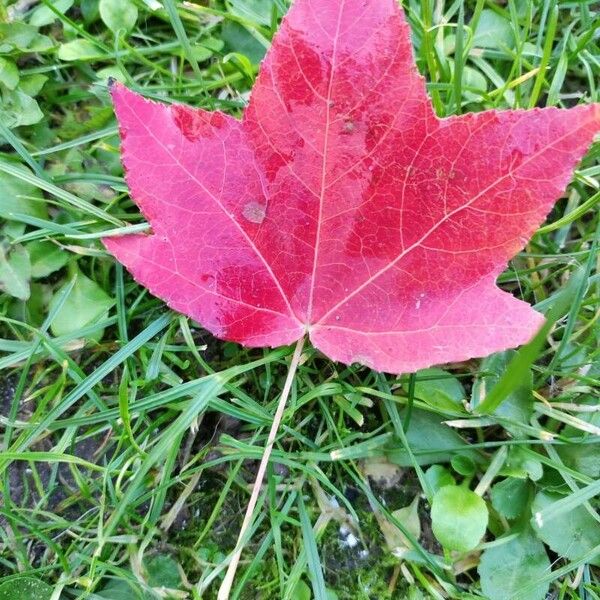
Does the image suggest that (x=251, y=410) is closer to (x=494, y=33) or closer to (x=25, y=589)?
(x=25, y=589)

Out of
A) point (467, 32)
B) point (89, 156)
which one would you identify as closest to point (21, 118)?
point (89, 156)

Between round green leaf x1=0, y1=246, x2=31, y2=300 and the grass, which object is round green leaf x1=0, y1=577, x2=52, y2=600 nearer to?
the grass

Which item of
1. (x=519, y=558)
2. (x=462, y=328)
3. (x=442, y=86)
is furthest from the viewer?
(x=442, y=86)

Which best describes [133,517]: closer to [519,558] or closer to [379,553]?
[379,553]

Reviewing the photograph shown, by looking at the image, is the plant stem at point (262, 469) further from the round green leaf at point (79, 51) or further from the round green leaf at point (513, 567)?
the round green leaf at point (79, 51)

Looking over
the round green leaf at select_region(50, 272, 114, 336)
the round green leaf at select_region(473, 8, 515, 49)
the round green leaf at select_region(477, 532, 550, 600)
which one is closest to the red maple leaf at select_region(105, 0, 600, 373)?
the round green leaf at select_region(50, 272, 114, 336)

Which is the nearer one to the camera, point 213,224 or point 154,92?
point 213,224

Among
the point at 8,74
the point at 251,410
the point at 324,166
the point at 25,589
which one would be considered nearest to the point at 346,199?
the point at 324,166

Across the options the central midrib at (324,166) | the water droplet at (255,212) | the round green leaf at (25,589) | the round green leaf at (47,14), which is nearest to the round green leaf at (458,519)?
the central midrib at (324,166)
